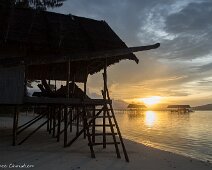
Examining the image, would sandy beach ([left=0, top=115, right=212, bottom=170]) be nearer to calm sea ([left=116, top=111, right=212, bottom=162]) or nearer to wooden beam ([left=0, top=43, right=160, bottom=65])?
wooden beam ([left=0, top=43, right=160, bottom=65])

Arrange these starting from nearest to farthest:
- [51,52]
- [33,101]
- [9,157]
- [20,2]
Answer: [9,157]
[33,101]
[51,52]
[20,2]

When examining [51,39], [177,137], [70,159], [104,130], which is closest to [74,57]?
[51,39]

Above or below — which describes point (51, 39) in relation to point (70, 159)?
above

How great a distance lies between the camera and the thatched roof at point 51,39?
1366cm

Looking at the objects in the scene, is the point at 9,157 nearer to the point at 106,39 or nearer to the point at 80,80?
the point at 106,39

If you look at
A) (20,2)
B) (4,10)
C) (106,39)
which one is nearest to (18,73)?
(4,10)

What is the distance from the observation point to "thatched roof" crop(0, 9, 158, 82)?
44.8ft

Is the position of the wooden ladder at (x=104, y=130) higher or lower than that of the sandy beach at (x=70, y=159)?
higher

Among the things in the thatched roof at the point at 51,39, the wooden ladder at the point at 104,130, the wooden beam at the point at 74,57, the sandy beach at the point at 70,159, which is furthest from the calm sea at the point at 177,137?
the thatched roof at the point at 51,39

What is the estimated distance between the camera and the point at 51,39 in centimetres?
1438

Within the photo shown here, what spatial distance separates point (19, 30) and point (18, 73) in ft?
6.39

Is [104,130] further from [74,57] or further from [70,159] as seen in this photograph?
[74,57]

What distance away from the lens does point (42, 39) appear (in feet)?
46.8

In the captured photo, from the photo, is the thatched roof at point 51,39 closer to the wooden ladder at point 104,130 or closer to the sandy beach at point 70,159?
the wooden ladder at point 104,130
